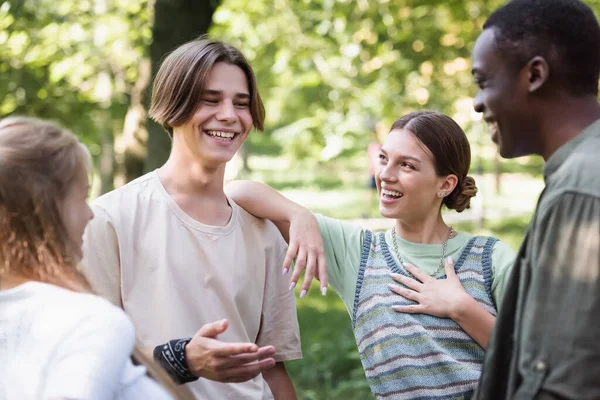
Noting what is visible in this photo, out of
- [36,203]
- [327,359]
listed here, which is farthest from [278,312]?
[327,359]

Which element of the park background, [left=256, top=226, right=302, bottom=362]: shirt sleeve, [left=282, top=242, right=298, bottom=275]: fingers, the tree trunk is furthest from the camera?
the park background

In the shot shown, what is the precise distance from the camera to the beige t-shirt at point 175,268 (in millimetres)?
2498

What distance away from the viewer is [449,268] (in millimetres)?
2535

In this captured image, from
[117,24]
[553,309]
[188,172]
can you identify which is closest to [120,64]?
[117,24]

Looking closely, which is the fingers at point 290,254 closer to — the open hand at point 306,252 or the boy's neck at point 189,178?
the open hand at point 306,252

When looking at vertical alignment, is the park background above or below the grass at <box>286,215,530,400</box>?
above

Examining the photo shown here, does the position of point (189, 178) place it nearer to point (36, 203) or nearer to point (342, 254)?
point (342, 254)

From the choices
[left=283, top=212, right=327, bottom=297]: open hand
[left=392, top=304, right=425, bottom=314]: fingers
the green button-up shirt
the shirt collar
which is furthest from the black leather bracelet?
the shirt collar

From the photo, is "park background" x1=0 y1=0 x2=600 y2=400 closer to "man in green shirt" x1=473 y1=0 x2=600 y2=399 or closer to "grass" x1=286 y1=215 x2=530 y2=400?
"grass" x1=286 y1=215 x2=530 y2=400

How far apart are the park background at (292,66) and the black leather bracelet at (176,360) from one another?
2.93m

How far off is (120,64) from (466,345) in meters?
6.51

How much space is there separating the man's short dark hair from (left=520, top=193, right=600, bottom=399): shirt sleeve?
0.31 meters

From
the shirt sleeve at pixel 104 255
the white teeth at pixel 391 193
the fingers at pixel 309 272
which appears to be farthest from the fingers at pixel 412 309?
the shirt sleeve at pixel 104 255

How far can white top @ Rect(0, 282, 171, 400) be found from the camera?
1.53m
